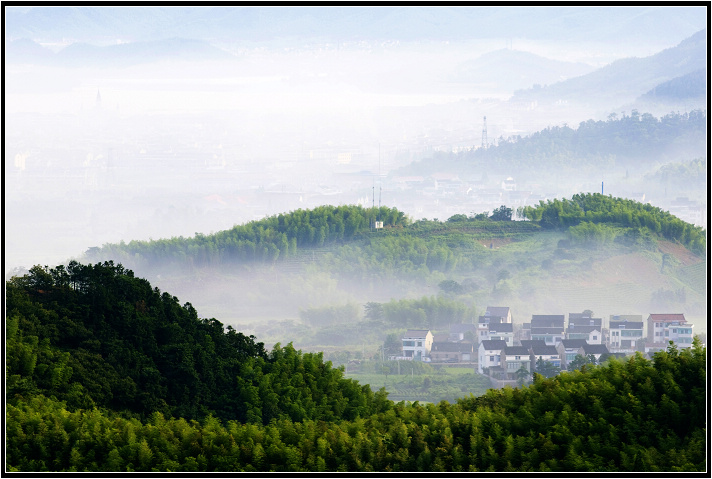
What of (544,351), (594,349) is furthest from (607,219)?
(544,351)

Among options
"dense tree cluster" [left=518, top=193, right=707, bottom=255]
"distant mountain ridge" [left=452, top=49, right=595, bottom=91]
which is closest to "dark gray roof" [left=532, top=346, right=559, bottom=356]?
"dense tree cluster" [left=518, top=193, right=707, bottom=255]

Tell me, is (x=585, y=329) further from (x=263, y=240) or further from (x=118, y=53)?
(x=118, y=53)

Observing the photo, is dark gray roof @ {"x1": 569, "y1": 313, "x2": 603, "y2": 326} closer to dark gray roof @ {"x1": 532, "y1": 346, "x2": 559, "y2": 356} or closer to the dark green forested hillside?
dark gray roof @ {"x1": 532, "y1": 346, "x2": 559, "y2": 356}

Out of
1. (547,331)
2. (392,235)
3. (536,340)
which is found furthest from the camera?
(392,235)

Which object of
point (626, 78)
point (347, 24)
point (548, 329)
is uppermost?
point (626, 78)

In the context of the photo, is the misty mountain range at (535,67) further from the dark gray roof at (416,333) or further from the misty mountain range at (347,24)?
the dark gray roof at (416,333)
